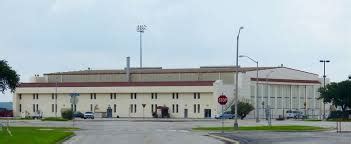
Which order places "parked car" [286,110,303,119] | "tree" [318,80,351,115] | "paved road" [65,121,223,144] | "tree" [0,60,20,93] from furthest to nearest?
"parked car" [286,110,303,119]
"tree" [318,80,351,115]
"tree" [0,60,20,93]
"paved road" [65,121,223,144]

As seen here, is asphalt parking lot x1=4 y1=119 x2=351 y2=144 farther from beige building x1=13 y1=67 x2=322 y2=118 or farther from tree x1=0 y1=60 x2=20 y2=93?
beige building x1=13 y1=67 x2=322 y2=118

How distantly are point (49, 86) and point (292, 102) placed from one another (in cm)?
4457

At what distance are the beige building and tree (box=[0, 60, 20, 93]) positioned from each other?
67.3 metres

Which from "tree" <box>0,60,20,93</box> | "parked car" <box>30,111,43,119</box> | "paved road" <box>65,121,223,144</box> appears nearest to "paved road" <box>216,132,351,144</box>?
"paved road" <box>65,121,223,144</box>

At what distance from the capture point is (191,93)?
139500 millimetres

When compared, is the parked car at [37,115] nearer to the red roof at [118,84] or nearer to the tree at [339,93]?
the red roof at [118,84]

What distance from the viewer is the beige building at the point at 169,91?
456 ft

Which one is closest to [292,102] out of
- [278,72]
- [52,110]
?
[278,72]

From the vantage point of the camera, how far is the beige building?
5477 inches

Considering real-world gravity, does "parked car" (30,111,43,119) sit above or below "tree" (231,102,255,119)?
below

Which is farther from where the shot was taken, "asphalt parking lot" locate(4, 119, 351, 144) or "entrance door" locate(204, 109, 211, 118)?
"entrance door" locate(204, 109, 211, 118)

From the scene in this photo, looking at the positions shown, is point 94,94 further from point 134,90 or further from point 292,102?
point 292,102

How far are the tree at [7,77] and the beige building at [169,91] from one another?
221 feet

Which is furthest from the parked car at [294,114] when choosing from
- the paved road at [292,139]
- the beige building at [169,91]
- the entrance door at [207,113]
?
the paved road at [292,139]
